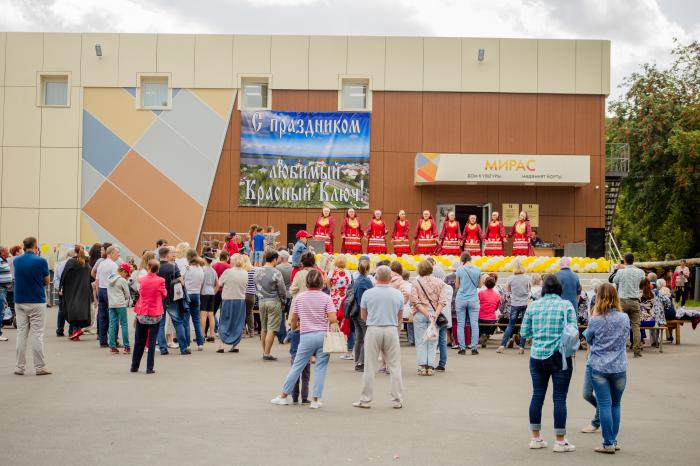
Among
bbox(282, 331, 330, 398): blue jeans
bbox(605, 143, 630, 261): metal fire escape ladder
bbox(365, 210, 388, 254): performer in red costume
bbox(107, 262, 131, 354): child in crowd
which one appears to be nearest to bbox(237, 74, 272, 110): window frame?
bbox(365, 210, 388, 254): performer in red costume

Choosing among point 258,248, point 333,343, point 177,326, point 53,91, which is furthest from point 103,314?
point 53,91

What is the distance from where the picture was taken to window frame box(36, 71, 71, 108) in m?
33.8

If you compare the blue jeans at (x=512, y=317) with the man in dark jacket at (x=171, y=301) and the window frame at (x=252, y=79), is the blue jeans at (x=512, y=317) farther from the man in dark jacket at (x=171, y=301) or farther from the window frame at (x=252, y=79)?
the window frame at (x=252, y=79)

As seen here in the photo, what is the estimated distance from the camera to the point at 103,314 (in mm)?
16844

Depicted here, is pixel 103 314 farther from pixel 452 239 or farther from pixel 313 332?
pixel 452 239

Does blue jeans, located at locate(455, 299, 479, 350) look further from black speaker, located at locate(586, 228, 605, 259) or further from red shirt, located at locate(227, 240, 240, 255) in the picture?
black speaker, located at locate(586, 228, 605, 259)

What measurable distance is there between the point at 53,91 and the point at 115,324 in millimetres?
21110

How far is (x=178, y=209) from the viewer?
3331cm

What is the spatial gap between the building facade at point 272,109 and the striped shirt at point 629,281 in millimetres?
17082

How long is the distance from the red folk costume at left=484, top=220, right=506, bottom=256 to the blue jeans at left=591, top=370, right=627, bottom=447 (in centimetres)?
1927

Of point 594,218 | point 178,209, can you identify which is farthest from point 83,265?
point 594,218

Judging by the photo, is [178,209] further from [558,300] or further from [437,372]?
[558,300]

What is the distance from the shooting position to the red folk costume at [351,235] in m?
28.5

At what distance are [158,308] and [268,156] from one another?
2061 cm
